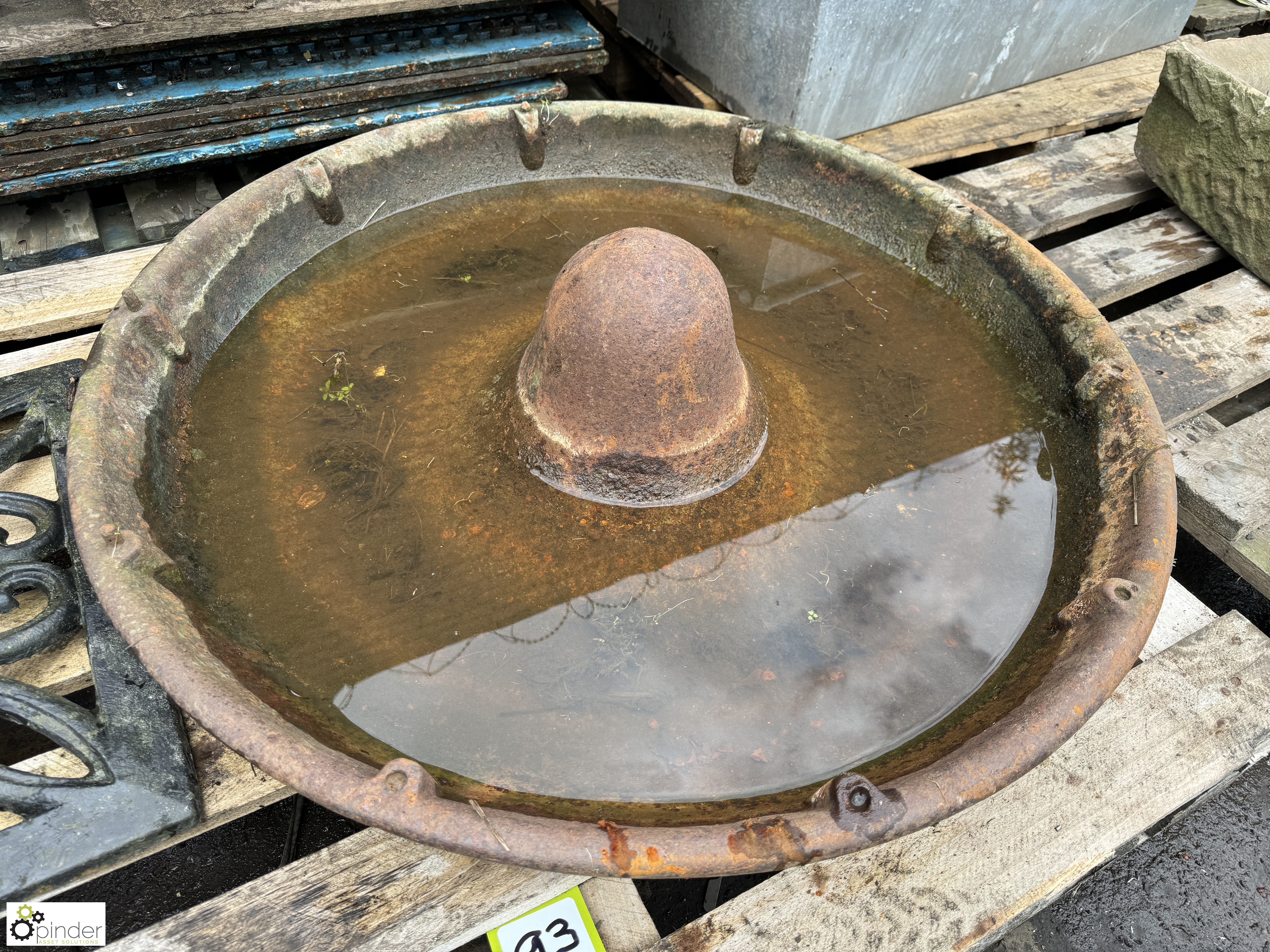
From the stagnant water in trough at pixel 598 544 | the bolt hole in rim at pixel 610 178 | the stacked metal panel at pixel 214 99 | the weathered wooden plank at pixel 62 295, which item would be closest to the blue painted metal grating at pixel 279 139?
the stacked metal panel at pixel 214 99

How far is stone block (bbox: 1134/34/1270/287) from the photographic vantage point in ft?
9.26

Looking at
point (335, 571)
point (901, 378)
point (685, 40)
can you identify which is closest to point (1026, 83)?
point (685, 40)

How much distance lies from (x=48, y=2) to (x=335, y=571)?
2049 mm

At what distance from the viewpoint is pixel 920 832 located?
1747 millimetres

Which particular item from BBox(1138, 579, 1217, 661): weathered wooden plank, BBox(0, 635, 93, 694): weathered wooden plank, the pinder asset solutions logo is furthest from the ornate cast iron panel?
BBox(1138, 579, 1217, 661): weathered wooden plank

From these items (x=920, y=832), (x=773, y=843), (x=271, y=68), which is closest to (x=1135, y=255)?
(x=920, y=832)

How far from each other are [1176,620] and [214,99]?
3287mm

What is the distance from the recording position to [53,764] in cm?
161

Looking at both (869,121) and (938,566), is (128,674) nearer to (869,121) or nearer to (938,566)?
(938,566)

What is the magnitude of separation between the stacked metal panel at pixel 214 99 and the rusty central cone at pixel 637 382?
1.51 m

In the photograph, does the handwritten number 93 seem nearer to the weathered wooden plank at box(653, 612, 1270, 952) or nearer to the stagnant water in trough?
the weathered wooden plank at box(653, 612, 1270, 952)

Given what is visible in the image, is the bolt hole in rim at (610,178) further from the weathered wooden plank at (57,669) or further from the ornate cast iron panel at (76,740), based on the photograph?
the weathered wooden plank at (57,669)

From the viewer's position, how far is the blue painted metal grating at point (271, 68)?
241 cm

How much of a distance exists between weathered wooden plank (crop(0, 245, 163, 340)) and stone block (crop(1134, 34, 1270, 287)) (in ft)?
11.9
